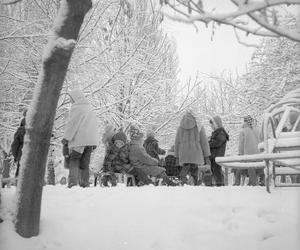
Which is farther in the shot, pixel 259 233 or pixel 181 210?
pixel 181 210

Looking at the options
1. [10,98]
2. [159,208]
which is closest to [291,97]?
[159,208]

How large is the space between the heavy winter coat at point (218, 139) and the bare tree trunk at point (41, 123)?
17.5 ft

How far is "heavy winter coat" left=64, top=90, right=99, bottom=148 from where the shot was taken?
22.8 ft

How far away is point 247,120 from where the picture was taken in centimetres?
916

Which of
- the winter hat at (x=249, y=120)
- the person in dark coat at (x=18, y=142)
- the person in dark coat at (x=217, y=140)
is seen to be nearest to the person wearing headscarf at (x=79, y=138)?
the person in dark coat at (x=18, y=142)

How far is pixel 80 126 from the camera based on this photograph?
23.2ft

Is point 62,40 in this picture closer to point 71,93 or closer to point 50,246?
point 50,246

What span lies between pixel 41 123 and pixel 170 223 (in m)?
1.38

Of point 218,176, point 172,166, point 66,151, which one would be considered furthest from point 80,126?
point 172,166

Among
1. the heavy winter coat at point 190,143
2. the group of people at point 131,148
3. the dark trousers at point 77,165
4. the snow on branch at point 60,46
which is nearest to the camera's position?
the snow on branch at point 60,46

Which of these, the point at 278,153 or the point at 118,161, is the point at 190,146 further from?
the point at 278,153

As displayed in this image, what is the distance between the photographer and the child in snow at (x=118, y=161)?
794 cm

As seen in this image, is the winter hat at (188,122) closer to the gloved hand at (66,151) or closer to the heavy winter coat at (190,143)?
the heavy winter coat at (190,143)

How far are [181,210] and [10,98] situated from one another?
8.42 meters
